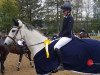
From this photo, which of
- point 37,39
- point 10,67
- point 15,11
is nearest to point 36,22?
point 15,11

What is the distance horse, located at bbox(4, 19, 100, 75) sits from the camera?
8.28m

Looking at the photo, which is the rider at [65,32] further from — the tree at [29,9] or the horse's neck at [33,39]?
the tree at [29,9]

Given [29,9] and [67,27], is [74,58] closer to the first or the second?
[67,27]

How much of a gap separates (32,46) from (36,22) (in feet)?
184

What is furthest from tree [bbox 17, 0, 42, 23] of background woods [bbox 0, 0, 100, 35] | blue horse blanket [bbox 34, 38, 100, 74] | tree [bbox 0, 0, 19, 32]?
blue horse blanket [bbox 34, 38, 100, 74]

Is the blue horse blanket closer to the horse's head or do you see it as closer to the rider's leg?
the rider's leg

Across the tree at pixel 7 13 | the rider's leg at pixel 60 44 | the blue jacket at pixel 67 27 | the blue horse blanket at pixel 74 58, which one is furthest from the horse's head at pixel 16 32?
the tree at pixel 7 13

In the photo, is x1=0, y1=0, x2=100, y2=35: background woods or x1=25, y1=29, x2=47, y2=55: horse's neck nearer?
x1=25, y1=29, x2=47, y2=55: horse's neck

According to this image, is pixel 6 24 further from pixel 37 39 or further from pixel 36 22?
pixel 37 39

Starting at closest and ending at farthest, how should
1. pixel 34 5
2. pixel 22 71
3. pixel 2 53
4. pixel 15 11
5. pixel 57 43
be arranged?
pixel 57 43 < pixel 2 53 < pixel 22 71 < pixel 15 11 < pixel 34 5

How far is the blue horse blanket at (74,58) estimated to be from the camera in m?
8.28

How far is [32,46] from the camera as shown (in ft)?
28.0

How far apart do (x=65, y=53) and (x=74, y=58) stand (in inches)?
10.8

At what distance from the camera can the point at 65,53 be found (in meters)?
8.30
